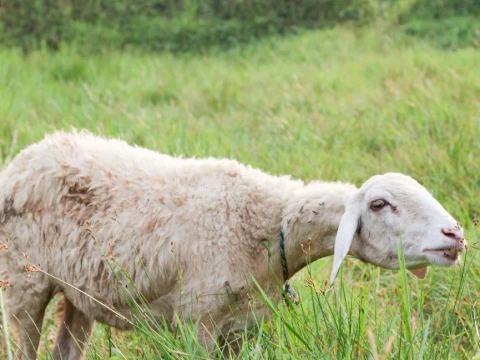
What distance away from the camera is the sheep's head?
9.30 feet

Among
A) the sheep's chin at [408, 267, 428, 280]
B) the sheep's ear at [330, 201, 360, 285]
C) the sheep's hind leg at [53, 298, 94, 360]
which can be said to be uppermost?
the sheep's ear at [330, 201, 360, 285]

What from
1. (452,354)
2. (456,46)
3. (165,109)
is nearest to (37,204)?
(452,354)

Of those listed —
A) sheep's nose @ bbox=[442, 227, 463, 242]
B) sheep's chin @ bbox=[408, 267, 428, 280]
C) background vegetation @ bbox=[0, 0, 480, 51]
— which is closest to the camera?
sheep's nose @ bbox=[442, 227, 463, 242]

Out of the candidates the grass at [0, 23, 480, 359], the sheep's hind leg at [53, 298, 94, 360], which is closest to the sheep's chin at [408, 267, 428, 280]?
the grass at [0, 23, 480, 359]

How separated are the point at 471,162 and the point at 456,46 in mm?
3844

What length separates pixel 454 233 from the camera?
2.80 meters

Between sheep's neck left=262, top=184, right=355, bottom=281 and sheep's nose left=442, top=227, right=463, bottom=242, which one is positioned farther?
sheep's neck left=262, top=184, right=355, bottom=281

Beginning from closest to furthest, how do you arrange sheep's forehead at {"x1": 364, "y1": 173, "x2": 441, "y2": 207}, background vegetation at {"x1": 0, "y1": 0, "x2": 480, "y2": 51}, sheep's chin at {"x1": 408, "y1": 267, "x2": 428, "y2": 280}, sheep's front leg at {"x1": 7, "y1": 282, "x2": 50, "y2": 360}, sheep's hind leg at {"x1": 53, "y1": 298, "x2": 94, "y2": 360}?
sheep's forehead at {"x1": 364, "y1": 173, "x2": 441, "y2": 207} → sheep's chin at {"x1": 408, "y1": 267, "x2": 428, "y2": 280} → sheep's front leg at {"x1": 7, "y1": 282, "x2": 50, "y2": 360} → sheep's hind leg at {"x1": 53, "y1": 298, "x2": 94, "y2": 360} → background vegetation at {"x1": 0, "y1": 0, "x2": 480, "y2": 51}

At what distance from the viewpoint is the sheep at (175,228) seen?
3.09m

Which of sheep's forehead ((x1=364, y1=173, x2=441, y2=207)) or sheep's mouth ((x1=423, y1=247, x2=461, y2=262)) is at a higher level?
sheep's forehead ((x1=364, y1=173, x2=441, y2=207))

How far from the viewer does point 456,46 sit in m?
8.32

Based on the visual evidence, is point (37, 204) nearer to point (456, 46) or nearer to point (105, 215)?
point (105, 215)

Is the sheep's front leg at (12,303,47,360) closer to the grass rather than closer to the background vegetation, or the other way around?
the grass

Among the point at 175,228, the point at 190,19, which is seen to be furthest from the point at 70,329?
the point at 190,19
